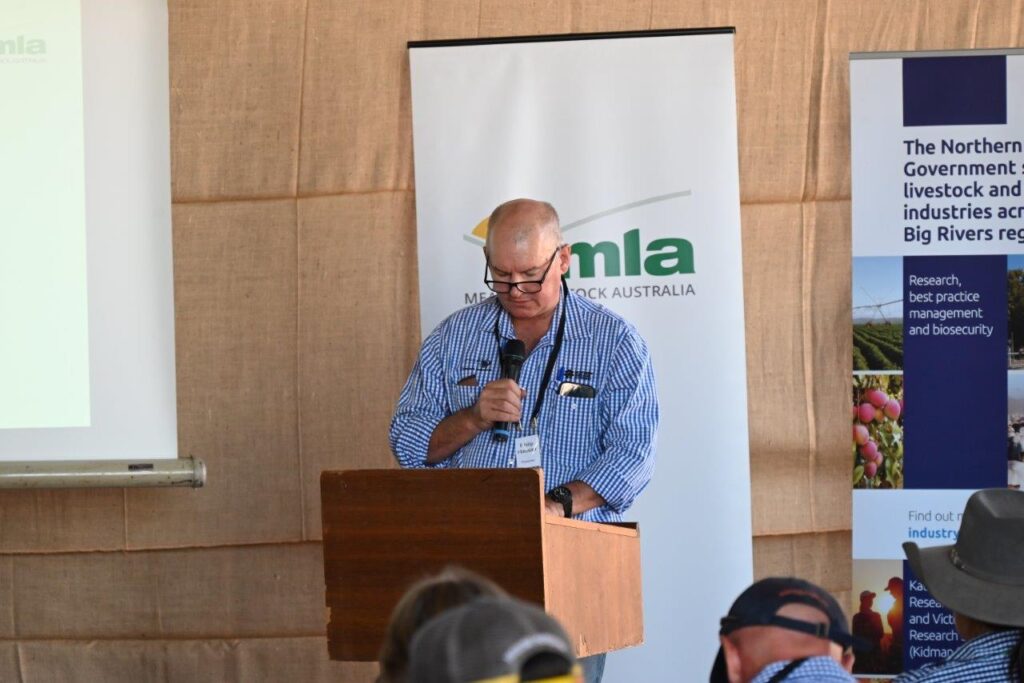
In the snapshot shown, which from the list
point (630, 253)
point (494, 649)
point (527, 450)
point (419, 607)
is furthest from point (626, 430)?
point (494, 649)

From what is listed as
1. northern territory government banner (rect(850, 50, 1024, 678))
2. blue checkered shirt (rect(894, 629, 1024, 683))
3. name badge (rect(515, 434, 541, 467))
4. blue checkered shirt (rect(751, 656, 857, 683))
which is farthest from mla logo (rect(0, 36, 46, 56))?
blue checkered shirt (rect(751, 656, 857, 683))

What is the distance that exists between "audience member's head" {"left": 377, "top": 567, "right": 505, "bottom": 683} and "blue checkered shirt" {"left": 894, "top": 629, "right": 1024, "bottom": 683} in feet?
3.37

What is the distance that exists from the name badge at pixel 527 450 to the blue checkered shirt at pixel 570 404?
0.02m

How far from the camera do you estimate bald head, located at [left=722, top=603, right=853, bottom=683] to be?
1.54 m

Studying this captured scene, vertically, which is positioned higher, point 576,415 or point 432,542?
point 576,415

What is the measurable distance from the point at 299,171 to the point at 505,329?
1.51m

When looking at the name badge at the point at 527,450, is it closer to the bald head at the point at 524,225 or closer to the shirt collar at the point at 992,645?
the bald head at the point at 524,225

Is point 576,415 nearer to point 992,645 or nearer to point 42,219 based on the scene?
point 992,645

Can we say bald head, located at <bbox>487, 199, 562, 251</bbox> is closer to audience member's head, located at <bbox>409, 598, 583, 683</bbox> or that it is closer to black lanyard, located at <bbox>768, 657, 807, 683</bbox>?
black lanyard, located at <bbox>768, 657, 807, 683</bbox>

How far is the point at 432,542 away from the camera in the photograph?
101 inches

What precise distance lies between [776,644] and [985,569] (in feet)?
2.61

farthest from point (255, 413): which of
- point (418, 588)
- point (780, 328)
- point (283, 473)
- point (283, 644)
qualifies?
point (418, 588)

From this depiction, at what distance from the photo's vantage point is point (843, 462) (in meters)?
4.58

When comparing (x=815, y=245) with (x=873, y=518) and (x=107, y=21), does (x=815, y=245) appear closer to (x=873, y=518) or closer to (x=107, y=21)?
(x=873, y=518)
